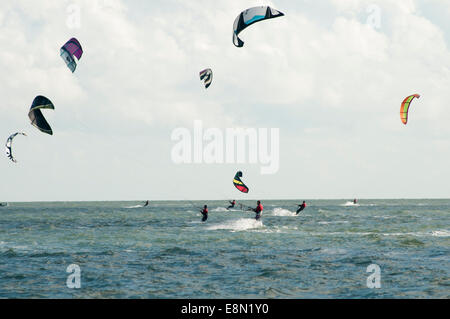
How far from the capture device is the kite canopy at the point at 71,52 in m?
29.0

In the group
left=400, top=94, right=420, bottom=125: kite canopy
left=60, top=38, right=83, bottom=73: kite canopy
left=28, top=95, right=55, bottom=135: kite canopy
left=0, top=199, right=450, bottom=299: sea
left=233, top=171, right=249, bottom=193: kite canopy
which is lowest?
left=0, top=199, right=450, bottom=299: sea

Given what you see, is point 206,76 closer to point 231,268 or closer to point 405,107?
point 405,107

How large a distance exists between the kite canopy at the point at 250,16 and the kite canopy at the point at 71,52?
9517mm

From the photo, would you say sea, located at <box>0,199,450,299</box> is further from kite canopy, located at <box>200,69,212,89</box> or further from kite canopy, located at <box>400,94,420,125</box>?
kite canopy, located at <box>200,69,212,89</box>

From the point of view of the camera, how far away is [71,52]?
96.2 feet

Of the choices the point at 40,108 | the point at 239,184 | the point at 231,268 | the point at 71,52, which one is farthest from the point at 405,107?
the point at 40,108

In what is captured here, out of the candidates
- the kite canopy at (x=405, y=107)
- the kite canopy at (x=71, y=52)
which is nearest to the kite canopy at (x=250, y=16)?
the kite canopy at (x=71, y=52)

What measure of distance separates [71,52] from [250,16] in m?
10.8

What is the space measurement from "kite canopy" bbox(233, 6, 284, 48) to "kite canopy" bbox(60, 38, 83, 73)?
31.2ft

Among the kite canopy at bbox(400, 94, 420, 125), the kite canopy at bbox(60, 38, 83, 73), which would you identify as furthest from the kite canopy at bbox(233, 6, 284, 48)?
the kite canopy at bbox(400, 94, 420, 125)

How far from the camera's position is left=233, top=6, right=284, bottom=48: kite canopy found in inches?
963

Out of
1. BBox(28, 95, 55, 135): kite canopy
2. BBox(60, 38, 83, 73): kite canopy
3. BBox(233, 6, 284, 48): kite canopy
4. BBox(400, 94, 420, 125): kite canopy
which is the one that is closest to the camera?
BBox(233, 6, 284, 48): kite canopy
